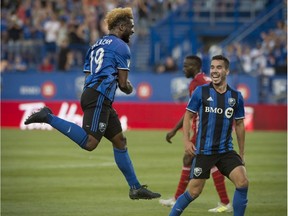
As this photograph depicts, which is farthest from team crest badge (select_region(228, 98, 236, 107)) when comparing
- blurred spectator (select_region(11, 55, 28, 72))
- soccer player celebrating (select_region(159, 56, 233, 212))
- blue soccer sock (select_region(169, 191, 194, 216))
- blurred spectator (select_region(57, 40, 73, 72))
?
blurred spectator (select_region(11, 55, 28, 72))

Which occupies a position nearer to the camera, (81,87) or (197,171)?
(197,171)

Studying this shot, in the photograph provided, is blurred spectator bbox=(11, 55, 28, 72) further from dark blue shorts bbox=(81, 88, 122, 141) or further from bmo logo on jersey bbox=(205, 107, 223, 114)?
bmo logo on jersey bbox=(205, 107, 223, 114)

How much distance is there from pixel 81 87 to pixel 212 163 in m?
22.0

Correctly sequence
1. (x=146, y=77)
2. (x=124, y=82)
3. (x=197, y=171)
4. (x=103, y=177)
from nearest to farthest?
1. (x=197, y=171)
2. (x=124, y=82)
3. (x=103, y=177)
4. (x=146, y=77)

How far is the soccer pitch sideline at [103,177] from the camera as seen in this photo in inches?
487

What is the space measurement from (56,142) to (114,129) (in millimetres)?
12952

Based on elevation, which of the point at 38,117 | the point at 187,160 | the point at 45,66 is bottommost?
the point at 187,160

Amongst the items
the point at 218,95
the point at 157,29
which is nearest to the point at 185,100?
the point at 157,29

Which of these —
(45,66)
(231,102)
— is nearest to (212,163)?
(231,102)

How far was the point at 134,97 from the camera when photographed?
32.0 meters

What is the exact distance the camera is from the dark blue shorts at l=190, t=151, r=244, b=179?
9995 mm

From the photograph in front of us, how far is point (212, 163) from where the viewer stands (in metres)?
10.0

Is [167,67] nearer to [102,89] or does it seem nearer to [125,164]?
[125,164]

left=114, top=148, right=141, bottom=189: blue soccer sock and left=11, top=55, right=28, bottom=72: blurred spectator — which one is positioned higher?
left=11, top=55, right=28, bottom=72: blurred spectator
